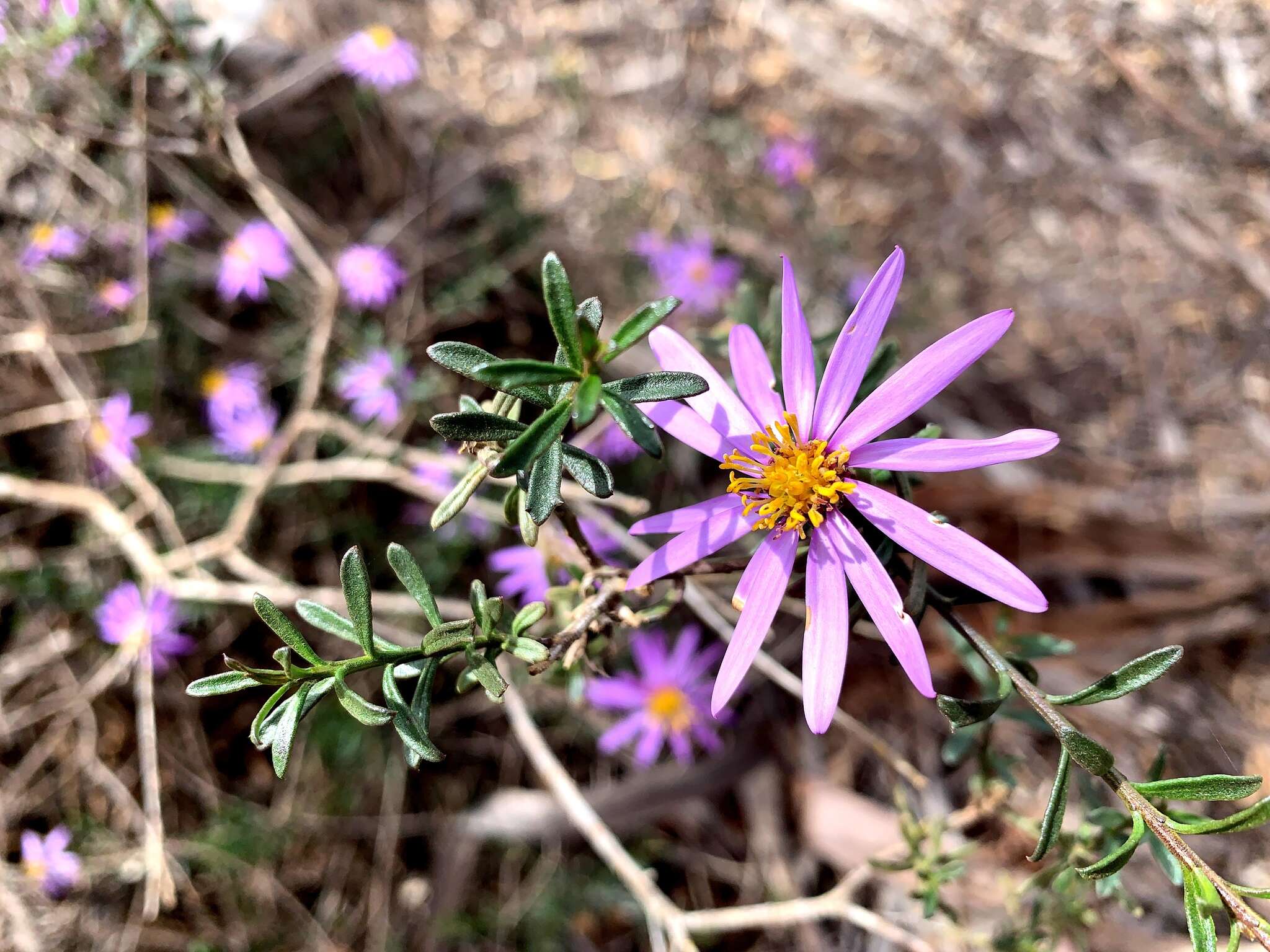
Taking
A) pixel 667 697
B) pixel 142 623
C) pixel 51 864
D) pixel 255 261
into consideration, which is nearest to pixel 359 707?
pixel 667 697

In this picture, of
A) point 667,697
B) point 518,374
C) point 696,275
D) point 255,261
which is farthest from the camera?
point 696,275

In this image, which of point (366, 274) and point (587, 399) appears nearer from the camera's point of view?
point (587, 399)

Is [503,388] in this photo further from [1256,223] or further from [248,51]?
[248,51]

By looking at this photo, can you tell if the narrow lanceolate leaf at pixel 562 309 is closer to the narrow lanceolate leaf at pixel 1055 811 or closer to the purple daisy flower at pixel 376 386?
the narrow lanceolate leaf at pixel 1055 811

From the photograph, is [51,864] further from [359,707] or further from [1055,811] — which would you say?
[1055,811]

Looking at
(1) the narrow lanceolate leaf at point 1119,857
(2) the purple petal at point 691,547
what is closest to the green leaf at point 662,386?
(2) the purple petal at point 691,547

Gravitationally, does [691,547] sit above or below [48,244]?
below

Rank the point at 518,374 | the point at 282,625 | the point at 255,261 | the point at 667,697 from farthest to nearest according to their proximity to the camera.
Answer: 1. the point at 255,261
2. the point at 667,697
3. the point at 282,625
4. the point at 518,374
